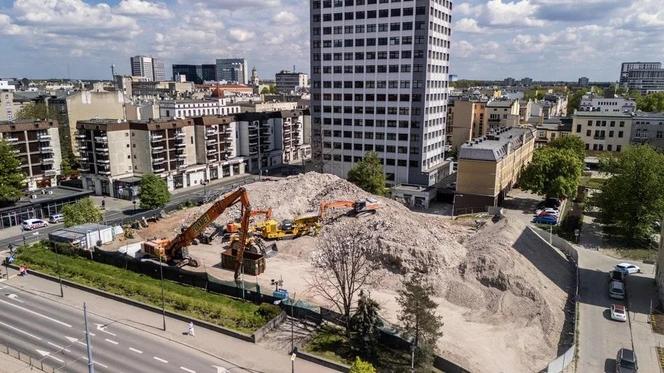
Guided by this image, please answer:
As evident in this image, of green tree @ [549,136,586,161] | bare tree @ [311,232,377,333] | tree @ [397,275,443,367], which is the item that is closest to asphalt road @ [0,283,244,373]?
bare tree @ [311,232,377,333]

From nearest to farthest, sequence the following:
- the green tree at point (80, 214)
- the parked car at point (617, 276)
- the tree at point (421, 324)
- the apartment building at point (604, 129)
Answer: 1. the tree at point (421, 324)
2. the parked car at point (617, 276)
3. the green tree at point (80, 214)
4. the apartment building at point (604, 129)

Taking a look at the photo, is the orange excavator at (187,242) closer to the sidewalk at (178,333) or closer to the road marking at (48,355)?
the sidewalk at (178,333)

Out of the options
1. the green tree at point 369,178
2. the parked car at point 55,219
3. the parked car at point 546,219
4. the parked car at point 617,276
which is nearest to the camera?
the parked car at point 617,276

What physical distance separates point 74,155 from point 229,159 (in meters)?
32.6

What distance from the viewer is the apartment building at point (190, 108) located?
364ft

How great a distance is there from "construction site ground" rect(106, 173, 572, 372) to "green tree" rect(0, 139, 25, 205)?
2001 cm

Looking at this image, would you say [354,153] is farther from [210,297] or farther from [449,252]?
[210,297]

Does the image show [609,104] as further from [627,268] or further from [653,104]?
[627,268]

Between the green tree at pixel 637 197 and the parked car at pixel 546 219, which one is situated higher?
the green tree at pixel 637 197

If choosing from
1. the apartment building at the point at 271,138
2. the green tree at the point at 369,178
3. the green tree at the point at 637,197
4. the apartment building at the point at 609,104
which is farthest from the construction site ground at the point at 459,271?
the apartment building at the point at 609,104

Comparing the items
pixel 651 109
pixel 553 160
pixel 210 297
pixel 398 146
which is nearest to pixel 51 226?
pixel 210 297

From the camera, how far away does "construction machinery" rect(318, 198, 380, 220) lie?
56.9 meters

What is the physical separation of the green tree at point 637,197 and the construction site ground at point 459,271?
1227 centimetres

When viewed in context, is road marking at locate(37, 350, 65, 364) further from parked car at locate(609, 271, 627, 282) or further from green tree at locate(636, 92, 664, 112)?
green tree at locate(636, 92, 664, 112)
